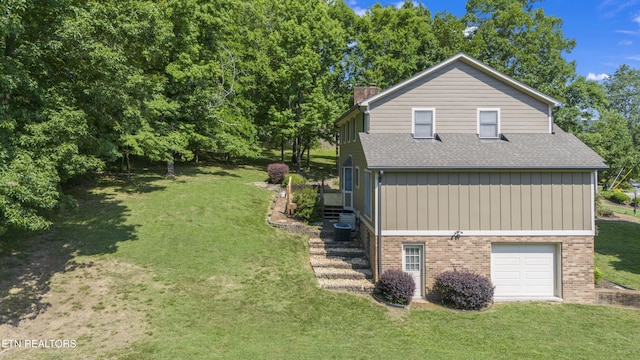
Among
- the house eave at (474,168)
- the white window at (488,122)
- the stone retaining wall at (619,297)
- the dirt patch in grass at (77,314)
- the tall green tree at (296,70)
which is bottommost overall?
the stone retaining wall at (619,297)

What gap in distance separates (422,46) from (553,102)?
76.1 ft

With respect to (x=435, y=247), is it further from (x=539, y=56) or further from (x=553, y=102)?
(x=539, y=56)

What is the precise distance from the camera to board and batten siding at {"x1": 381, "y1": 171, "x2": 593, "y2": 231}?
12.6 meters

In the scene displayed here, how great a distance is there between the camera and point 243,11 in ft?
107

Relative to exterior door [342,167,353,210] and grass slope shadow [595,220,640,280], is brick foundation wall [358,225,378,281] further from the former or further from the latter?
grass slope shadow [595,220,640,280]

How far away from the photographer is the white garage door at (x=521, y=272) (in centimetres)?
1291

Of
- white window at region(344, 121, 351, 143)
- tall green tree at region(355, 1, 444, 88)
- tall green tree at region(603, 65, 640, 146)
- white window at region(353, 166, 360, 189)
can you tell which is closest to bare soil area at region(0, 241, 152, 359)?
white window at region(353, 166, 360, 189)

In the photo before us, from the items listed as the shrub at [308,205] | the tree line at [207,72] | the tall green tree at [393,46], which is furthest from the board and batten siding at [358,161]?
the tall green tree at [393,46]

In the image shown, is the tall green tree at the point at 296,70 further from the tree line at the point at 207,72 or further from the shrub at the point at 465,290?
the shrub at the point at 465,290

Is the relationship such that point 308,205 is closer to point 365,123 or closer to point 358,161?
point 358,161

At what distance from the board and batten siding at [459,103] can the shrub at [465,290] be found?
19.5ft

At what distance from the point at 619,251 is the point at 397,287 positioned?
1501 centimetres

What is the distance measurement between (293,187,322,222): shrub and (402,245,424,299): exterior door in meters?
6.16

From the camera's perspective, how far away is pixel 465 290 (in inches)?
461
